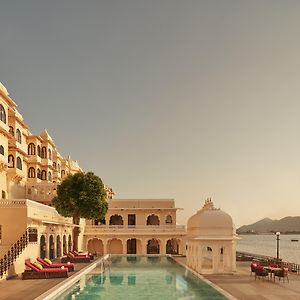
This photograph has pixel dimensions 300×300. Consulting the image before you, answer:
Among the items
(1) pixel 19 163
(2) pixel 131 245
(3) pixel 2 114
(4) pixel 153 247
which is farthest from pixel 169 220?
(3) pixel 2 114

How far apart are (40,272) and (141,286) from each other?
→ 23.0ft

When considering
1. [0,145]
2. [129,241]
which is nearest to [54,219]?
[0,145]

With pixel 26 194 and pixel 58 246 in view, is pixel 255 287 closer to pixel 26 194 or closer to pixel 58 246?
pixel 58 246

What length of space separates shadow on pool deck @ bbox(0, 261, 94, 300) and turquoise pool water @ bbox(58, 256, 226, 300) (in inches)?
54.9

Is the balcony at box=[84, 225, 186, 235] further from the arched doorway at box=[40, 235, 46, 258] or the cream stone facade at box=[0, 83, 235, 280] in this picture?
the arched doorway at box=[40, 235, 46, 258]

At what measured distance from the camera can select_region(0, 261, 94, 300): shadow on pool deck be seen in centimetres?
2326

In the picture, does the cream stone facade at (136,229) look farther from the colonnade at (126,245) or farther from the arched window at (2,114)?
the arched window at (2,114)

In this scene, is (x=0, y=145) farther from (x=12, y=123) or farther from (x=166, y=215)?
(x=166, y=215)

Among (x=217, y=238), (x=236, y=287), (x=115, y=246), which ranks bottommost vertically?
(x=115, y=246)

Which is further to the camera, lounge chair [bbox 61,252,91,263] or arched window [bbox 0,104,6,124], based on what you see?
lounge chair [bbox 61,252,91,263]

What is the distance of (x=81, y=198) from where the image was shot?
52094 millimetres

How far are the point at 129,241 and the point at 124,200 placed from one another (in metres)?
6.11

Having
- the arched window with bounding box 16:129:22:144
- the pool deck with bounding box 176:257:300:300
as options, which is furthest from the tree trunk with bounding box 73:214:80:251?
the pool deck with bounding box 176:257:300:300

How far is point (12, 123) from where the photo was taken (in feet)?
161
